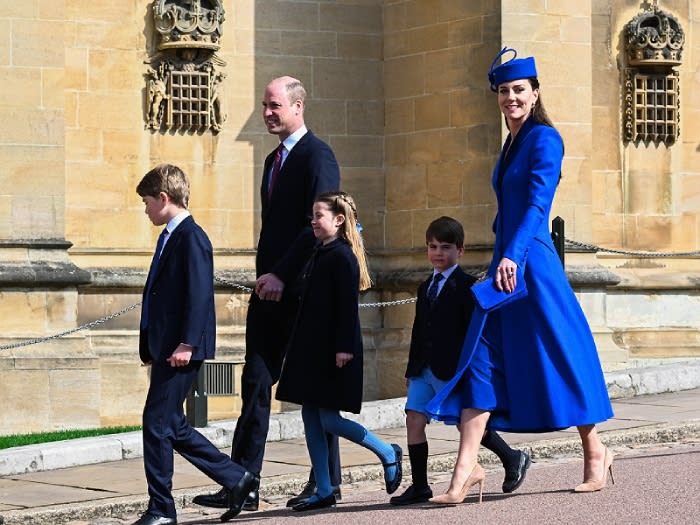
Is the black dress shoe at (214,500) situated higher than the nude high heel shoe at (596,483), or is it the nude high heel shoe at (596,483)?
the nude high heel shoe at (596,483)

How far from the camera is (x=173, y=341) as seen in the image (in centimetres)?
741

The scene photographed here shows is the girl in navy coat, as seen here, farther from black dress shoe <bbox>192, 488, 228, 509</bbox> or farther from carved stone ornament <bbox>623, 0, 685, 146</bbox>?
carved stone ornament <bbox>623, 0, 685, 146</bbox>

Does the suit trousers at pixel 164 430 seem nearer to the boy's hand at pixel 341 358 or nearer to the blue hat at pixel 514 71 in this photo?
the boy's hand at pixel 341 358

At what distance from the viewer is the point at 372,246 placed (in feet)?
50.3

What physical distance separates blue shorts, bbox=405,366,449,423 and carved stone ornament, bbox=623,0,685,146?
8.15 meters

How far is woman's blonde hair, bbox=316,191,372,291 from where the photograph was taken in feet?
25.8

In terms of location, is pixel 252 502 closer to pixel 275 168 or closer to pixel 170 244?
pixel 170 244

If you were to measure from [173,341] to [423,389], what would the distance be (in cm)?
129

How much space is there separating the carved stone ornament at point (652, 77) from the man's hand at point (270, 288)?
8.41 m

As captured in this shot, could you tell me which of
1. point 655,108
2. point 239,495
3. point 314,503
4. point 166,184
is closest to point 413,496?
point 314,503

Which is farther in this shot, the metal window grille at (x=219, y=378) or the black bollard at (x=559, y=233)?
the metal window grille at (x=219, y=378)

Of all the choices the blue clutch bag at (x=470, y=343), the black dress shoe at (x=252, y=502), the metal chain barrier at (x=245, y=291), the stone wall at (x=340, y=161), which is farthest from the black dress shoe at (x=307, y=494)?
the stone wall at (x=340, y=161)

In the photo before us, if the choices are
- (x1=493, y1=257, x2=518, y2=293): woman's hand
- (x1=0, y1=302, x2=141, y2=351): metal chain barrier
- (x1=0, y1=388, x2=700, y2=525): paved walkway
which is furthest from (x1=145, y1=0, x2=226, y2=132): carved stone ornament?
(x1=493, y1=257, x2=518, y2=293): woman's hand

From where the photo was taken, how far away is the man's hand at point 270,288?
789 centimetres
